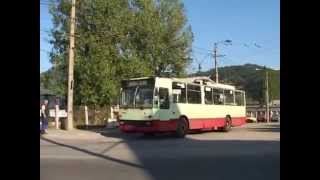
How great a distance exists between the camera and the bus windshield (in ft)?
86.6

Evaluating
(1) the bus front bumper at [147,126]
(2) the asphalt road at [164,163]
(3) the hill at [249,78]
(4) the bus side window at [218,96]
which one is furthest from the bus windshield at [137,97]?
(3) the hill at [249,78]

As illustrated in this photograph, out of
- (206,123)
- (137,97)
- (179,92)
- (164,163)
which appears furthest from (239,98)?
(164,163)

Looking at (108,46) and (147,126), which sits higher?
(108,46)

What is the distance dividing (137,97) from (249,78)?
82.4 meters

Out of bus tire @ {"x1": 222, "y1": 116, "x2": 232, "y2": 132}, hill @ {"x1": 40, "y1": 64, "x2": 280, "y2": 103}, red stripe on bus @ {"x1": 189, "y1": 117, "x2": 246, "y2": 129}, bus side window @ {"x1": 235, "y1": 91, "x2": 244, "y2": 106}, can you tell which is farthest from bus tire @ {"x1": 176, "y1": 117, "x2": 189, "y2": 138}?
hill @ {"x1": 40, "y1": 64, "x2": 280, "y2": 103}

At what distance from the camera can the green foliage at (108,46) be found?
45.3 meters

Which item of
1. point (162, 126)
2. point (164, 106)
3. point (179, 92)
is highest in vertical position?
point (179, 92)

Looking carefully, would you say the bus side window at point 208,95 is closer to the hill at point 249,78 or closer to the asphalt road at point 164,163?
the asphalt road at point 164,163

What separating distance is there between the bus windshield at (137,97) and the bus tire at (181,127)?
1.93 m

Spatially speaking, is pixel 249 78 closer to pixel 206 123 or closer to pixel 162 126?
pixel 206 123

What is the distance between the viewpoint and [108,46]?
152 feet

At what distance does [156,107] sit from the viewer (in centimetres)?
2619
